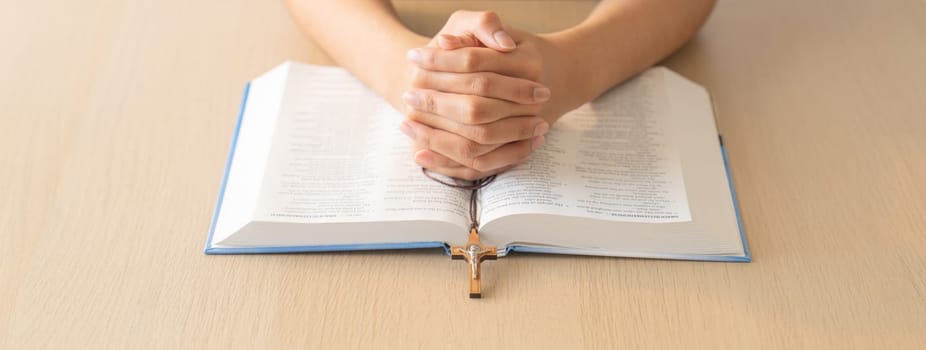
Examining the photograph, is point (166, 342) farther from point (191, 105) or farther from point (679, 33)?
point (679, 33)

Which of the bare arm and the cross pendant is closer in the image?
the cross pendant

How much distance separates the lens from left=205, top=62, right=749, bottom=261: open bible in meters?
0.80

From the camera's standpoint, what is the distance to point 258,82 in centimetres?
99

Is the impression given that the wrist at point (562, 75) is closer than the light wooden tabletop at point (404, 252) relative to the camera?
No

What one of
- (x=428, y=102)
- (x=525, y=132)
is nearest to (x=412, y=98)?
(x=428, y=102)

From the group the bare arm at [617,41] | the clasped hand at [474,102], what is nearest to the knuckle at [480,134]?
the clasped hand at [474,102]

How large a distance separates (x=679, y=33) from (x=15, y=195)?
801 mm

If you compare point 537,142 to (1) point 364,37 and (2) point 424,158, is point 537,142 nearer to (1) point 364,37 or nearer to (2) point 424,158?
(2) point 424,158

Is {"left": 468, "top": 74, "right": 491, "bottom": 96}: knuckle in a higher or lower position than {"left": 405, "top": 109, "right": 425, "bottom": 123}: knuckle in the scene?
higher

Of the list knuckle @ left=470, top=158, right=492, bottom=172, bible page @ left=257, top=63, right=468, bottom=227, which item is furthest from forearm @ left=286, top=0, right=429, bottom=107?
knuckle @ left=470, top=158, right=492, bottom=172

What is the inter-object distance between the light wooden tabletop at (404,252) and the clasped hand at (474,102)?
104 millimetres

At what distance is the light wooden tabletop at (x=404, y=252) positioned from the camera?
0.75m

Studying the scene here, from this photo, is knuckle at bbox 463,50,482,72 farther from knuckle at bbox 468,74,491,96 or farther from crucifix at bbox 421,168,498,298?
crucifix at bbox 421,168,498,298

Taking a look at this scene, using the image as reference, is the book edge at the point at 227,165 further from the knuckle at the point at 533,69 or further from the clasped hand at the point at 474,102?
the knuckle at the point at 533,69
